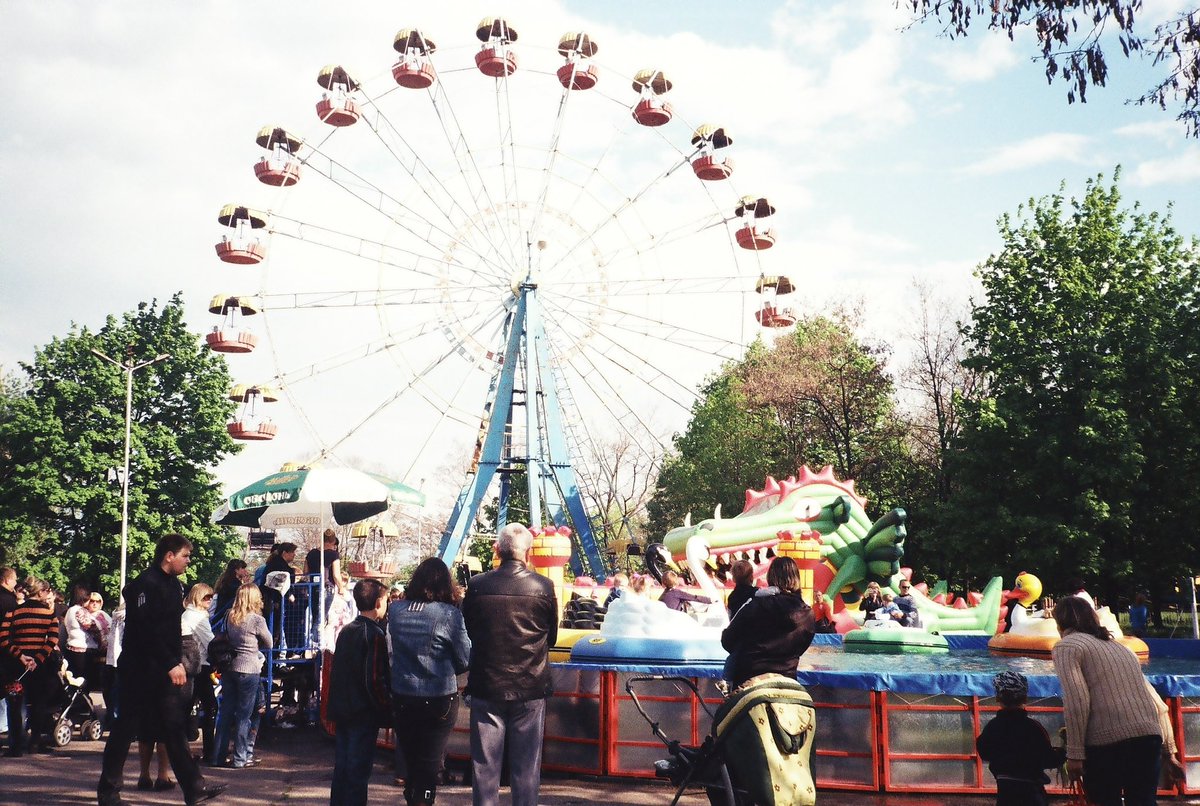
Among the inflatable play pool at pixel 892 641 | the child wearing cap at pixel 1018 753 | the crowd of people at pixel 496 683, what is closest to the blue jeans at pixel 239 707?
the crowd of people at pixel 496 683

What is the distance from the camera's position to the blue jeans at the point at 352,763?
6039 millimetres

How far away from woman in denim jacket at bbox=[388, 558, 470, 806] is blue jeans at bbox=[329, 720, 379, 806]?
0.21m

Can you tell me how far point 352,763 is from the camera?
6.04 m

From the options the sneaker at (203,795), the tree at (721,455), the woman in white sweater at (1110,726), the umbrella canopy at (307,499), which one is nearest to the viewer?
the woman in white sweater at (1110,726)

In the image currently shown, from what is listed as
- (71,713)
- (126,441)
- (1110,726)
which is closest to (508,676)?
(1110,726)

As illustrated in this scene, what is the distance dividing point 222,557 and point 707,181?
19.5m

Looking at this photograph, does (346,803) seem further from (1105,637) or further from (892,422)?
(892,422)

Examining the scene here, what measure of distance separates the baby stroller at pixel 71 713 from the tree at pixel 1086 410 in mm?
19333

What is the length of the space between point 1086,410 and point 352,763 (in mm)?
21689

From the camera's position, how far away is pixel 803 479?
68.1ft

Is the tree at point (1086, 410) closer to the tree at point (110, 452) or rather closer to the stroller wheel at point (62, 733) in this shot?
the stroller wheel at point (62, 733)

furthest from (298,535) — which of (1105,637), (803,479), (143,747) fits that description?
(1105,637)

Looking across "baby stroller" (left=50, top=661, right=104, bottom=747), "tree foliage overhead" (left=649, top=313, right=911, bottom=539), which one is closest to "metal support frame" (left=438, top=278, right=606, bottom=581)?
"tree foliage overhead" (left=649, top=313, right=911, bottom=539)

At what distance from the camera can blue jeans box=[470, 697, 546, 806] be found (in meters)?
5.46
